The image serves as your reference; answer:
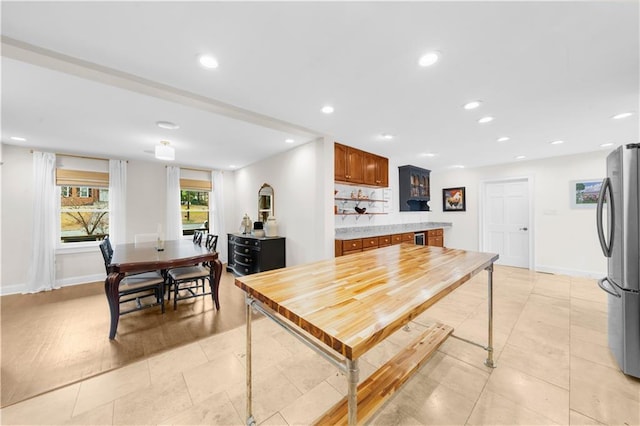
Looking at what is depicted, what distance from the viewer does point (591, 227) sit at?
452 cm

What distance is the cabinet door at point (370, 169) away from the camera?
177 inches

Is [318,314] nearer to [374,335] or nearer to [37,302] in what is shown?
[374,335]

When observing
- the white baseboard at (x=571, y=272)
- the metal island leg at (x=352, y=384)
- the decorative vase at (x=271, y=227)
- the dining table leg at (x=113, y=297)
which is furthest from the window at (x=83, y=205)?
the white baseboard at (x=571, y=272)

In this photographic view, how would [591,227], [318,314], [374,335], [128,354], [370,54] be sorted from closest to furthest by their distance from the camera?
1. [374,335]
2. [318,314]
3. [370,54]
4. [128,354]
5. [591,227]

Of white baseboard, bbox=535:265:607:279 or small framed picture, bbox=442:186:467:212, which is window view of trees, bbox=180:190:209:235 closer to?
small framed picture, bbox=442:186:467:212

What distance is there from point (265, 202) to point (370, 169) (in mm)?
2256

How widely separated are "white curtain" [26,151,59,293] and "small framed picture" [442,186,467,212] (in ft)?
28.4

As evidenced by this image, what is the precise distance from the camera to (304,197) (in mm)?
3906

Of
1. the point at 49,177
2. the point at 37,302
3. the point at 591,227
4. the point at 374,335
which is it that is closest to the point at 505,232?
the point at 591,227

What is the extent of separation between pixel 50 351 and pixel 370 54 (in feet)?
12.7

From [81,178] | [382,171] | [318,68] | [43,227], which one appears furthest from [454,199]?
[43,227]

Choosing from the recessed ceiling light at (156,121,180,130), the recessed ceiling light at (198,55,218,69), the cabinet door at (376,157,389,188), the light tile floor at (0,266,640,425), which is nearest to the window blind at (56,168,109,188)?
the recessed ceiling light at (156,121,180,130)

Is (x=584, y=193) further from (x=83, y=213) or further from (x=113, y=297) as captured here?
(x=83, y=213)

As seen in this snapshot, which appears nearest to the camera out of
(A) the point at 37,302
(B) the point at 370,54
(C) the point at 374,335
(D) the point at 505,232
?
(C) the point at 374,335
